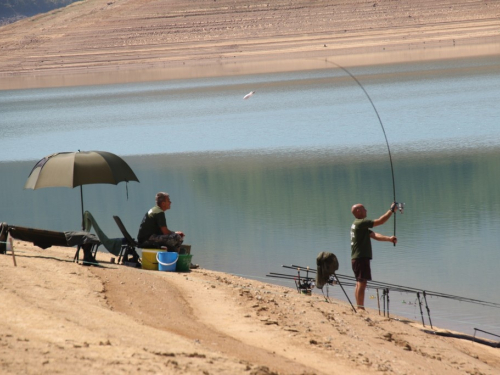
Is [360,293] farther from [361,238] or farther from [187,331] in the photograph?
[187,331]

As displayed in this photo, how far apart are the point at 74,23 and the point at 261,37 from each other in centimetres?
2090

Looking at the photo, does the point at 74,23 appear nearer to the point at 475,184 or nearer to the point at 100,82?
the point at 100,82

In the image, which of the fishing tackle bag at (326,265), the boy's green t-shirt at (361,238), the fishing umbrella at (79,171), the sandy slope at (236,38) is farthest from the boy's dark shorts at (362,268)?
Answer: the sandy slope at (236,38)

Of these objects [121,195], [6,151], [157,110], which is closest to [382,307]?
[121,195]

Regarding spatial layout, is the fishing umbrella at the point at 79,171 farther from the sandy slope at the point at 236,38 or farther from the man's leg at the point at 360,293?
the sandy slope at the point at 236,38

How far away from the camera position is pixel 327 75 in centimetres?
4766

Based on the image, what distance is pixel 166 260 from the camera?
8.38 metres

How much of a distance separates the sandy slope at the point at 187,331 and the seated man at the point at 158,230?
408 millimetres

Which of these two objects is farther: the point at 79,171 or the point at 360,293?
the point at 79,171

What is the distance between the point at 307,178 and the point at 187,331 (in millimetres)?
10153

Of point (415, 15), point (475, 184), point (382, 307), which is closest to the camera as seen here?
point (382, 307)

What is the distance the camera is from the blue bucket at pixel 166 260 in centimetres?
834

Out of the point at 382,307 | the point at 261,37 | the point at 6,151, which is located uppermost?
the point at 261,37

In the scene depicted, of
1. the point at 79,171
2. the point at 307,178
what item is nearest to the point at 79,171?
the point at 79,171
